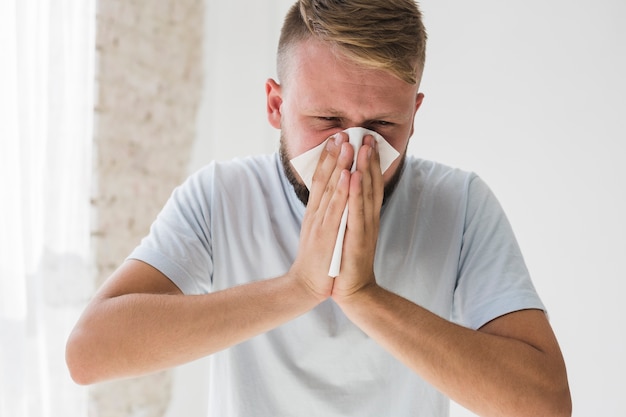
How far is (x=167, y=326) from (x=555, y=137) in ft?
5.74

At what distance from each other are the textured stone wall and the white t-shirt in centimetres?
125

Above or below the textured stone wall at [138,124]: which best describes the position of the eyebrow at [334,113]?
above

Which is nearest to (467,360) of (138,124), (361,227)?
(361,227)

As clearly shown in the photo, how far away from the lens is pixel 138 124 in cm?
267

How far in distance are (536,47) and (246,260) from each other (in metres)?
1.59

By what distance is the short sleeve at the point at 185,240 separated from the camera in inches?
47.6

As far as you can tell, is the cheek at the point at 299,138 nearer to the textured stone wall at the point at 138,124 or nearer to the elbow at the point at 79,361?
the elbow at the point at 79,361

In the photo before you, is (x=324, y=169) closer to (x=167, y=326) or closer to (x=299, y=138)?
(x=299, y=138)

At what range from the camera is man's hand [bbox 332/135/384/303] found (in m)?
1.10

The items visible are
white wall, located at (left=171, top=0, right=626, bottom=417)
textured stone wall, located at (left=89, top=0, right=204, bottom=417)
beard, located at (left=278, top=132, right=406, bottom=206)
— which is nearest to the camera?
beard, located at (left=278, top=132, right=406, bottom=206)

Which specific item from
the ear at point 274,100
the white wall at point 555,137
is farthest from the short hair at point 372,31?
the white wall at point 555,137

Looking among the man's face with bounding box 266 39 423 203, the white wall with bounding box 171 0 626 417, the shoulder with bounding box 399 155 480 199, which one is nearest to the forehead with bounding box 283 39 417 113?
the man's face with bounding box 266 39 423 203

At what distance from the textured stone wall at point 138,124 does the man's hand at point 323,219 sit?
4.94ft

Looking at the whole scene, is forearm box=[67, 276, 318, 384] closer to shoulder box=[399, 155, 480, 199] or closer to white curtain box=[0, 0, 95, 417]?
shoulder box=[399, 155, 480, 199]
